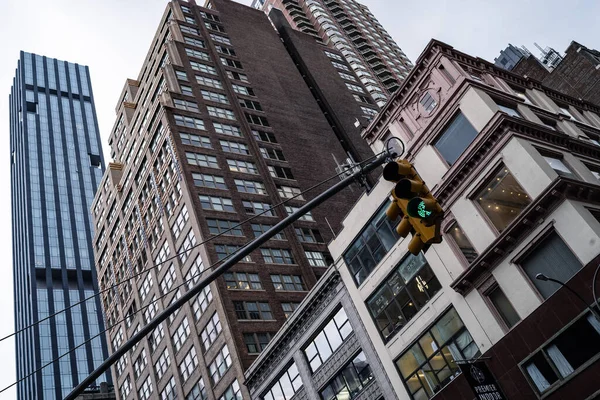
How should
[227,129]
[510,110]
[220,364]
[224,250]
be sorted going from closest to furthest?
[510,110] → [220,364] → [224,250] → [227,129]

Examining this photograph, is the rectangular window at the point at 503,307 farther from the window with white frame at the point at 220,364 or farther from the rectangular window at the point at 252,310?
the rectangular window at the point at 252,310

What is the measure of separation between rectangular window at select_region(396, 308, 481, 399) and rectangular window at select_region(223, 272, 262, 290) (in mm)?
24745

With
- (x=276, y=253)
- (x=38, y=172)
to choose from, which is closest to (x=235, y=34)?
(x=276, y=253)

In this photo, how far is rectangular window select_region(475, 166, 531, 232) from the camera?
2636 centimetres

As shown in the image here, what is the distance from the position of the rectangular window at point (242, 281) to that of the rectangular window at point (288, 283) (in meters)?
1.83

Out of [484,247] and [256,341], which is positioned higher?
[256,341]

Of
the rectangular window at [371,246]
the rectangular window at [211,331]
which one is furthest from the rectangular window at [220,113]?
the rectangular window at [371,246]

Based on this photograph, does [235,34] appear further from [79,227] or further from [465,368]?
[79,227]

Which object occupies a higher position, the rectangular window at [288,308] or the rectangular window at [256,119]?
the rectangular window at [256,119]

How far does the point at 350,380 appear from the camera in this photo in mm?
35844

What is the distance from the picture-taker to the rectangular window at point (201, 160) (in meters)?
63.5

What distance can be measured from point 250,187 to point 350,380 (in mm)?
32848

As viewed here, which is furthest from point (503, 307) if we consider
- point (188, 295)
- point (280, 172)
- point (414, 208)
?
point (280, 172)

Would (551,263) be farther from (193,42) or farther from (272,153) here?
(193,42)
